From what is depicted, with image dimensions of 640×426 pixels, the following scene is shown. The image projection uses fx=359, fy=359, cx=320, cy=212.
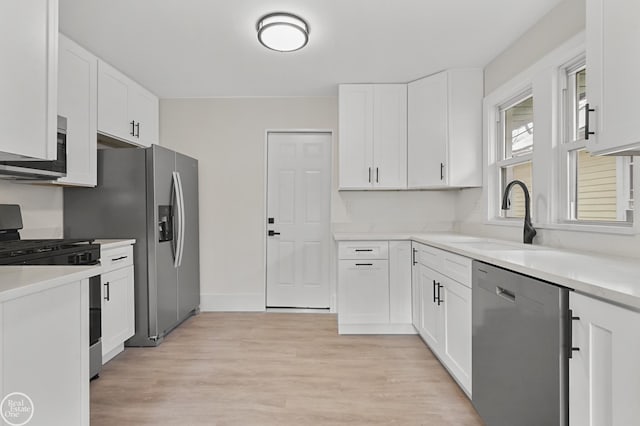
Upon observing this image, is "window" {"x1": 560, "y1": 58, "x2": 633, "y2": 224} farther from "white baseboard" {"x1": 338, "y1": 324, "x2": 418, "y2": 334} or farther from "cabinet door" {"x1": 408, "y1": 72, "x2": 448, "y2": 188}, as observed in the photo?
"white baseboard" {"x1": 338, "y1": 324, "x2": 418, "y2": 334}

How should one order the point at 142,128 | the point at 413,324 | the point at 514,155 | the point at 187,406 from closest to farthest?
the point at 187,406 → the point at 514,155 → the point at 413,324 → the point at 142,128

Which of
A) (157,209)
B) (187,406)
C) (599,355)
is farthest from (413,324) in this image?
(157,209)

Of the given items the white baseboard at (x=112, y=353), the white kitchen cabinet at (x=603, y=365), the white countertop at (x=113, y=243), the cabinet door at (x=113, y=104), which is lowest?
the white baseboard at (x=112, y=353)

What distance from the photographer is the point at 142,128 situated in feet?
12.3

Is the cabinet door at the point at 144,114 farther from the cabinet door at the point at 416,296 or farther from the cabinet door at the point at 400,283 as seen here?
the cabinet door at the point at 416,296

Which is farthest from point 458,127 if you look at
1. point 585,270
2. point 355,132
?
point 585,270

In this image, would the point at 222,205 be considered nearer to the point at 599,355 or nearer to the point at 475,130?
the point at 475,130

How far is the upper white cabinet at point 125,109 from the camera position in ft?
10.1

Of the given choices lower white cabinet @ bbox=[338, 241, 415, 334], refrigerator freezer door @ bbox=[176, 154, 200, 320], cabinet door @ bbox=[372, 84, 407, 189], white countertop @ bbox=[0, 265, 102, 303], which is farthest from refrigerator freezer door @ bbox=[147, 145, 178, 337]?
cabinet door @ bbox=[372, 84, 407, 189]

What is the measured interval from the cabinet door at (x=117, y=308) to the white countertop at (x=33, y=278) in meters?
1.49

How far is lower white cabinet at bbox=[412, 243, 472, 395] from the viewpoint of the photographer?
7.03ft

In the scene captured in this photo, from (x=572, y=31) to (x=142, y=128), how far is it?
12.2ft

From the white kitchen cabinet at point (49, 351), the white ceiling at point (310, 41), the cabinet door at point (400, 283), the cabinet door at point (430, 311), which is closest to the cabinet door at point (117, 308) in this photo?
the white kitchen cabinet at point (49, 351)

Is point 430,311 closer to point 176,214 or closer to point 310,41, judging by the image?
point 310,41
